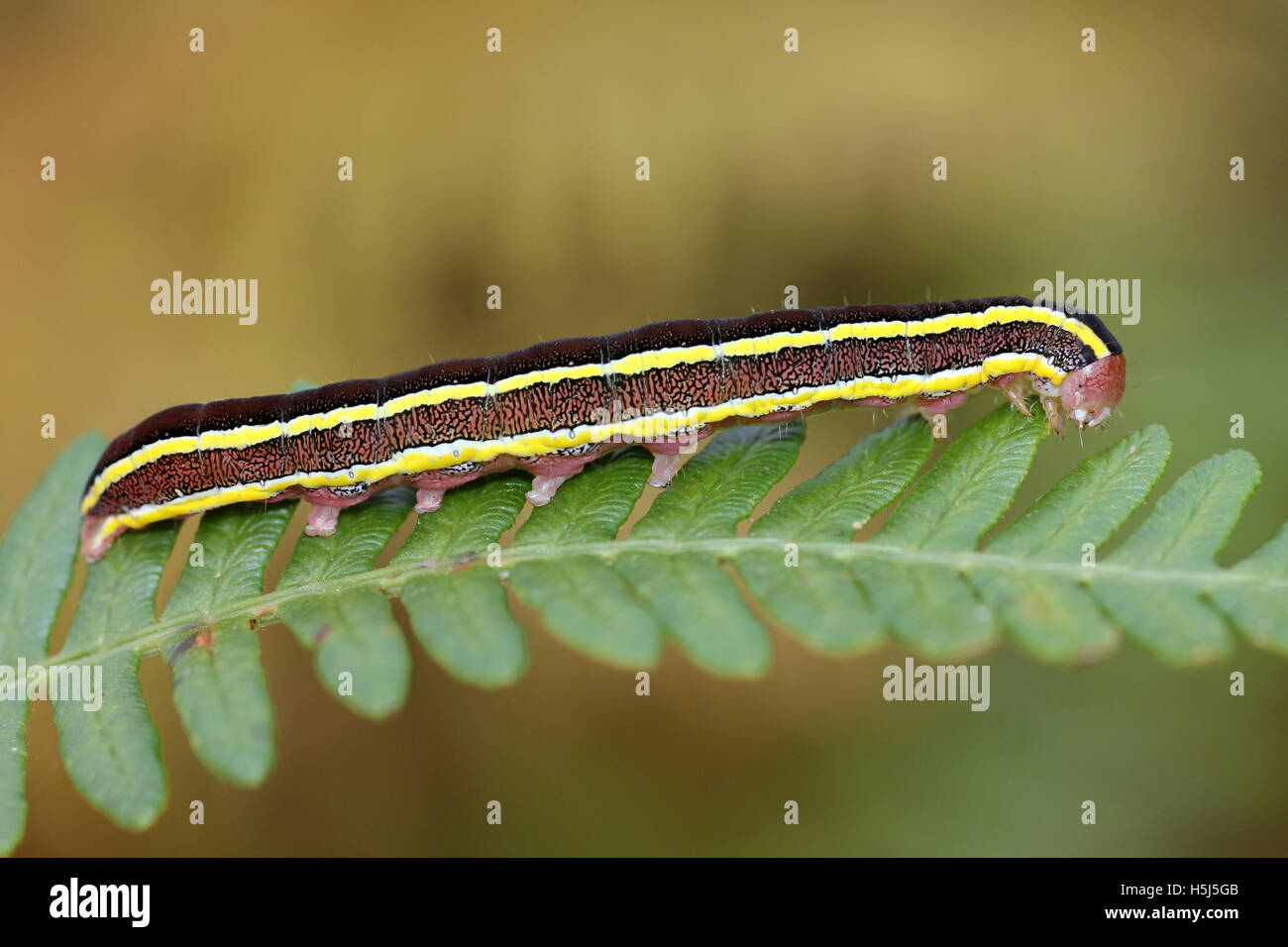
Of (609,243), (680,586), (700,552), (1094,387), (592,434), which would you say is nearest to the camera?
(680,586)

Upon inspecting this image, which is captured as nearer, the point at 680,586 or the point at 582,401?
the point at 680,586

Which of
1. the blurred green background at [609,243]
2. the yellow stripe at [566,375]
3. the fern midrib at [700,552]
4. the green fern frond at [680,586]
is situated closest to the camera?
the green fern frond at [680,586]

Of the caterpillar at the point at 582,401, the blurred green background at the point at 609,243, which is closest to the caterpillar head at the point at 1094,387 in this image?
the caterpillar at the point at 582,401

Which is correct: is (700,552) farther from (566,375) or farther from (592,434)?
(566,375)

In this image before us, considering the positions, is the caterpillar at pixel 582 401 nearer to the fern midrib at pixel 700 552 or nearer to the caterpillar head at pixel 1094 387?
the caterpillar head at pixel 1094 387

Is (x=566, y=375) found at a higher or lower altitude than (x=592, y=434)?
higher

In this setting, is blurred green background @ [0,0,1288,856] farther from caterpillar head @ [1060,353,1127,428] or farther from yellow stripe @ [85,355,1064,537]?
yellow stripe @ [85,355,1064,537]

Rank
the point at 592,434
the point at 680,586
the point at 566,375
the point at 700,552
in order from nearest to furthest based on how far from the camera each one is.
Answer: the point at 680,586 < the point at 700,552 < the point at 592,434 < the point at 566,375

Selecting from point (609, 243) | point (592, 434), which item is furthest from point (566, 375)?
point (609, 243)

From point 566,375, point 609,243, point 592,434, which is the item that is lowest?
point 592,434
